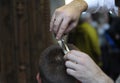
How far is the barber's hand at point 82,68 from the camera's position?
1.47 metres

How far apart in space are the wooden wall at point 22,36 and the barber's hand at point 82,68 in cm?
118

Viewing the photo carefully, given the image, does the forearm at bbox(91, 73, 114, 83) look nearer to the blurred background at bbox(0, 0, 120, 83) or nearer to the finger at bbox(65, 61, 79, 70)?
the finger at bbox(65, 61, 79, 70)

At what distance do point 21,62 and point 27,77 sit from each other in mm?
109

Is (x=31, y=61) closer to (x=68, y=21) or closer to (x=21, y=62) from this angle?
(x=21, y=62)

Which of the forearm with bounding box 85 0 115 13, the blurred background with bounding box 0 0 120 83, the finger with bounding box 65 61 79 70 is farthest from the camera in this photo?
the blurred background with bounding box 0 0 120 83

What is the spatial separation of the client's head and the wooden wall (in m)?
1.12

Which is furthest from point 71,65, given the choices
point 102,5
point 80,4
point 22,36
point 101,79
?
point 22,36

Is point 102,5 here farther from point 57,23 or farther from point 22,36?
point 22,36

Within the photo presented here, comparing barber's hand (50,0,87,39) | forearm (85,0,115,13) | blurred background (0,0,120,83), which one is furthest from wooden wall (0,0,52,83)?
barber's hand (50,0,87,39)

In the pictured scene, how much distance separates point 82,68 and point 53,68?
10 centimetres

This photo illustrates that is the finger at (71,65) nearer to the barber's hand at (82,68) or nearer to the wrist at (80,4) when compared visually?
the barber's hand at (82,68)

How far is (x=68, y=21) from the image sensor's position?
1.55 m

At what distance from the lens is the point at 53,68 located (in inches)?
58.6

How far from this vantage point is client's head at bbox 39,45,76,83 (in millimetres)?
1474
